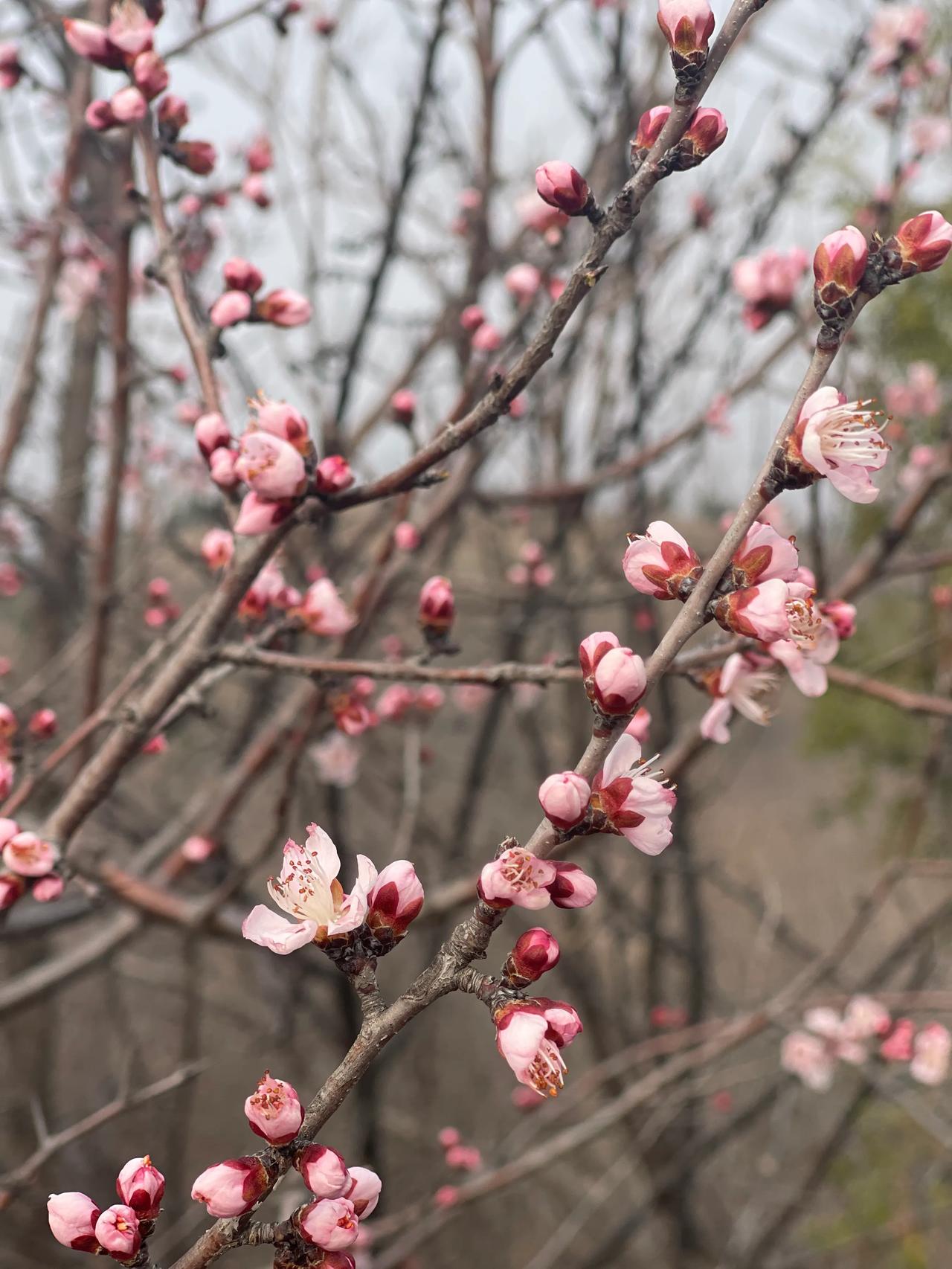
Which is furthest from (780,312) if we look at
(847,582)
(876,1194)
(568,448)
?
(876,1194)

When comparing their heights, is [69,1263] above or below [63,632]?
below

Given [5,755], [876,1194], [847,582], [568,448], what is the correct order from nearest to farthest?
[5,755]
[847,582]
[568,448]
[876,1194]

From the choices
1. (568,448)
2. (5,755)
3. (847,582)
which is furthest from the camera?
(568,448)

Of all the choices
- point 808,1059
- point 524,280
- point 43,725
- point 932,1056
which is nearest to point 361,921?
point 43,725

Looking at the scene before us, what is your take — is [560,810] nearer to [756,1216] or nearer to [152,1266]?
[152,1266]

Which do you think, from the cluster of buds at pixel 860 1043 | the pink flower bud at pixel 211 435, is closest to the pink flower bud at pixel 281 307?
the pink flower bud at pixel 211 435

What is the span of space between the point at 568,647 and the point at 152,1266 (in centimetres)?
335

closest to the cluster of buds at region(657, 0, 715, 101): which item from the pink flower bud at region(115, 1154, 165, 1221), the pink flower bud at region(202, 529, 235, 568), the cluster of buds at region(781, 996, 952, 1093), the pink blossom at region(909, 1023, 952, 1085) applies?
the pink flower bud at region(202, 529, 235, 568)

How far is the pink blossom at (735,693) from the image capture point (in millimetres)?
925

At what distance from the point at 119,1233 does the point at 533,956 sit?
0.32m

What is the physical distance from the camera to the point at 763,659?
913 mm

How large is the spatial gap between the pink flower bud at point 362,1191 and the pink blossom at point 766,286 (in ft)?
4.33

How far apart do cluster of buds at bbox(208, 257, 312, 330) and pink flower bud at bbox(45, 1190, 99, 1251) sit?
901mm

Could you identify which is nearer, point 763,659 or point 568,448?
point 763,659
